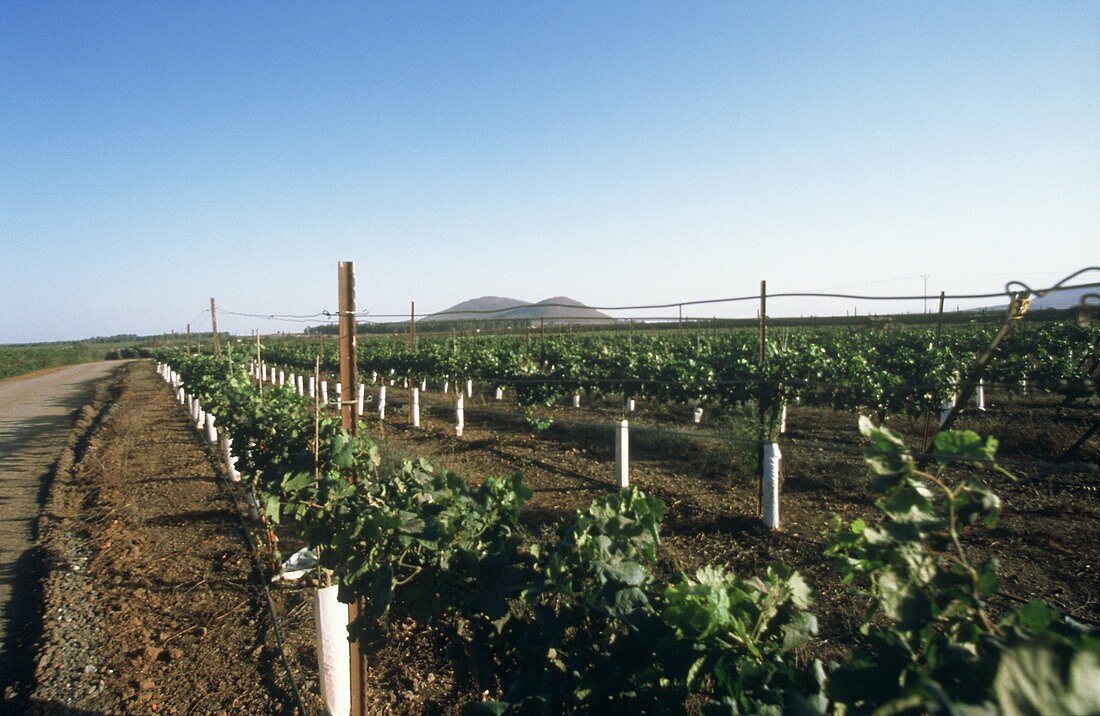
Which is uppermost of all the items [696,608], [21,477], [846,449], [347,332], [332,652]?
[347,332]

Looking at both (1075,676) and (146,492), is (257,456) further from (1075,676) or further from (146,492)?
(1075,676)

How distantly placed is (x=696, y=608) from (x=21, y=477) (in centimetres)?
1290

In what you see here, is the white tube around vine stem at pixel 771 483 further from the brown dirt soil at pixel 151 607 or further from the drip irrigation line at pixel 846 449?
the brown dirt soil at pixel 151 607

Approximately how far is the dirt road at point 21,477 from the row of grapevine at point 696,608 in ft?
13.2

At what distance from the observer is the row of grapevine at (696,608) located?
103cm

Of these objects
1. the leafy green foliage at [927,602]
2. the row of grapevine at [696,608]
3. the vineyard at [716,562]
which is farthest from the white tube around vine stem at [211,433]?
the leafy green foliage at [927,602]

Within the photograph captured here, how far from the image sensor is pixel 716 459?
9711 mm

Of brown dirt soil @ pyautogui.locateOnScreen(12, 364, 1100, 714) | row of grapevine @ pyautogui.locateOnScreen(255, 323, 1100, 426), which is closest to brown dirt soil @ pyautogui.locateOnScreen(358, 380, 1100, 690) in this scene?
brown dirt soil @ pyautogui.locateOnScreen(12, 364, 1100, 714)

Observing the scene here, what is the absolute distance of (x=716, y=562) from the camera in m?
5.78

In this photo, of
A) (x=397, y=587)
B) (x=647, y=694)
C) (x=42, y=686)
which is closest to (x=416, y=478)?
(x=397, y=587)

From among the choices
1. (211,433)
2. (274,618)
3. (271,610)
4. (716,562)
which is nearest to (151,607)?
(271,610)

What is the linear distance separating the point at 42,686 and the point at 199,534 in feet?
9.17

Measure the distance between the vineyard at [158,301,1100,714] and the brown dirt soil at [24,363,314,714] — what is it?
57 centimetres

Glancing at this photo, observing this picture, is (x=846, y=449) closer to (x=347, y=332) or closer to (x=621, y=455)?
(x=621, y=455)
